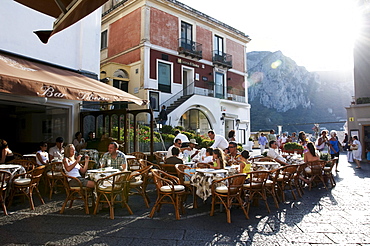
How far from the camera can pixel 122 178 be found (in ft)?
15.3

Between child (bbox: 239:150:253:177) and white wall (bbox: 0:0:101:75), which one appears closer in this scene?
child (bbox: 239:150:253:177)

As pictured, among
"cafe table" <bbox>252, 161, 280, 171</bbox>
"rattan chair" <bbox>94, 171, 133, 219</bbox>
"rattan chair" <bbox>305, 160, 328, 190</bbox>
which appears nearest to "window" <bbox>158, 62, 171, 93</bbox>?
"rattan chair" <bbox>305, 160, 328, 190</bbox>

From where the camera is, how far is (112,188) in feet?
14.7

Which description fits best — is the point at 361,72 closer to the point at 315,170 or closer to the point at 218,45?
the point at 218,45

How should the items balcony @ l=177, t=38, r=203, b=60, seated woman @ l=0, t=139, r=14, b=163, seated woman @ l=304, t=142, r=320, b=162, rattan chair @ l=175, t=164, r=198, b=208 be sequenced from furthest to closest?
1. balcony @ l=177, t=38, r=203, b=60
2. seated woman @ l=304, t=142, r=320, b=162
3. seated woman @ l=0, t=139, r=14, b=163
4. rattan chair @ l=175, t=164, r=198, b=208

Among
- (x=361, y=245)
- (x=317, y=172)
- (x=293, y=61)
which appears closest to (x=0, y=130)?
(x=317, y=172)

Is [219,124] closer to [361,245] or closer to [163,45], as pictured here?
[163,45]

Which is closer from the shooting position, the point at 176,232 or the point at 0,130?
the point at 176,232

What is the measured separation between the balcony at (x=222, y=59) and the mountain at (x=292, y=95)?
50.3 metres

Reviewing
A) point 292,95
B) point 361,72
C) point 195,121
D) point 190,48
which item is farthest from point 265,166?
point 292,95

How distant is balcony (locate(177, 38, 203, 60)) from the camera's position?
798 inches

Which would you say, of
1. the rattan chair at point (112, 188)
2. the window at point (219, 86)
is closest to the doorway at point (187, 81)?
the window at point (219, 86)

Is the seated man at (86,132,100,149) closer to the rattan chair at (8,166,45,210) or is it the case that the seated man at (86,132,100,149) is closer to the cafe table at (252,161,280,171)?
the rattan chair at (8,166,45,210)

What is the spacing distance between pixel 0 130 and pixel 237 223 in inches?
456
